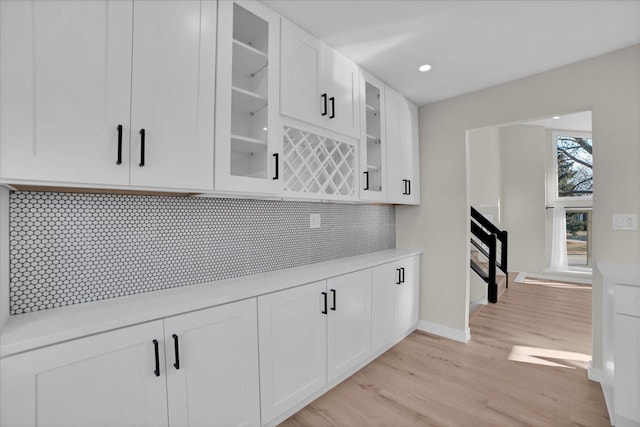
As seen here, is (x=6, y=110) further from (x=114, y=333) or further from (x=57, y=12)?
(x=114, y=333)

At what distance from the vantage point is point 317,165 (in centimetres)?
209

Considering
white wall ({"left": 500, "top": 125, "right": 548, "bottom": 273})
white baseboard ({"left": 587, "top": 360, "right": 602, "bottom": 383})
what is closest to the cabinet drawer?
white baseboard ({"left": 587, "top": 360, "right": 602, "bottom": 383})

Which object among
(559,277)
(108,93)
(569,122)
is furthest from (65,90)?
(559,277)

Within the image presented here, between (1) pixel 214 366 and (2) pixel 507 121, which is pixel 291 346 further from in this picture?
(2) pixel 507 121

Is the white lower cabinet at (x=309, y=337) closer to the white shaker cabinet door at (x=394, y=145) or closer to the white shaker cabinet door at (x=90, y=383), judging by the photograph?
the white shaker cabinet door at (x=90, y=383)

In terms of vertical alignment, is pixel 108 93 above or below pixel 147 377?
above

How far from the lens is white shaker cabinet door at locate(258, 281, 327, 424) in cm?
161

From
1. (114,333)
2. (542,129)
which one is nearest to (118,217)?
(114,333)

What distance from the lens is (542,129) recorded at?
557cm

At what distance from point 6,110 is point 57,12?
412 millimetres

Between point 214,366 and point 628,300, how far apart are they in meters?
2.16

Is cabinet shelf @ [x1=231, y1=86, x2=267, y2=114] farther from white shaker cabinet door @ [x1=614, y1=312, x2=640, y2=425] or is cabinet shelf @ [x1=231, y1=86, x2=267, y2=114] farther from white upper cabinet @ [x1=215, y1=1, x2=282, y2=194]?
white shaker cabinet door @ [x1=614, y1=312, x2=640, y2=425]

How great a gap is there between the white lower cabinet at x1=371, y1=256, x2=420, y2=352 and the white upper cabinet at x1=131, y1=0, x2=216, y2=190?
1677mm

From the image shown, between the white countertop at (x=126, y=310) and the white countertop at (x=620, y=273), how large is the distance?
5.29 ft
